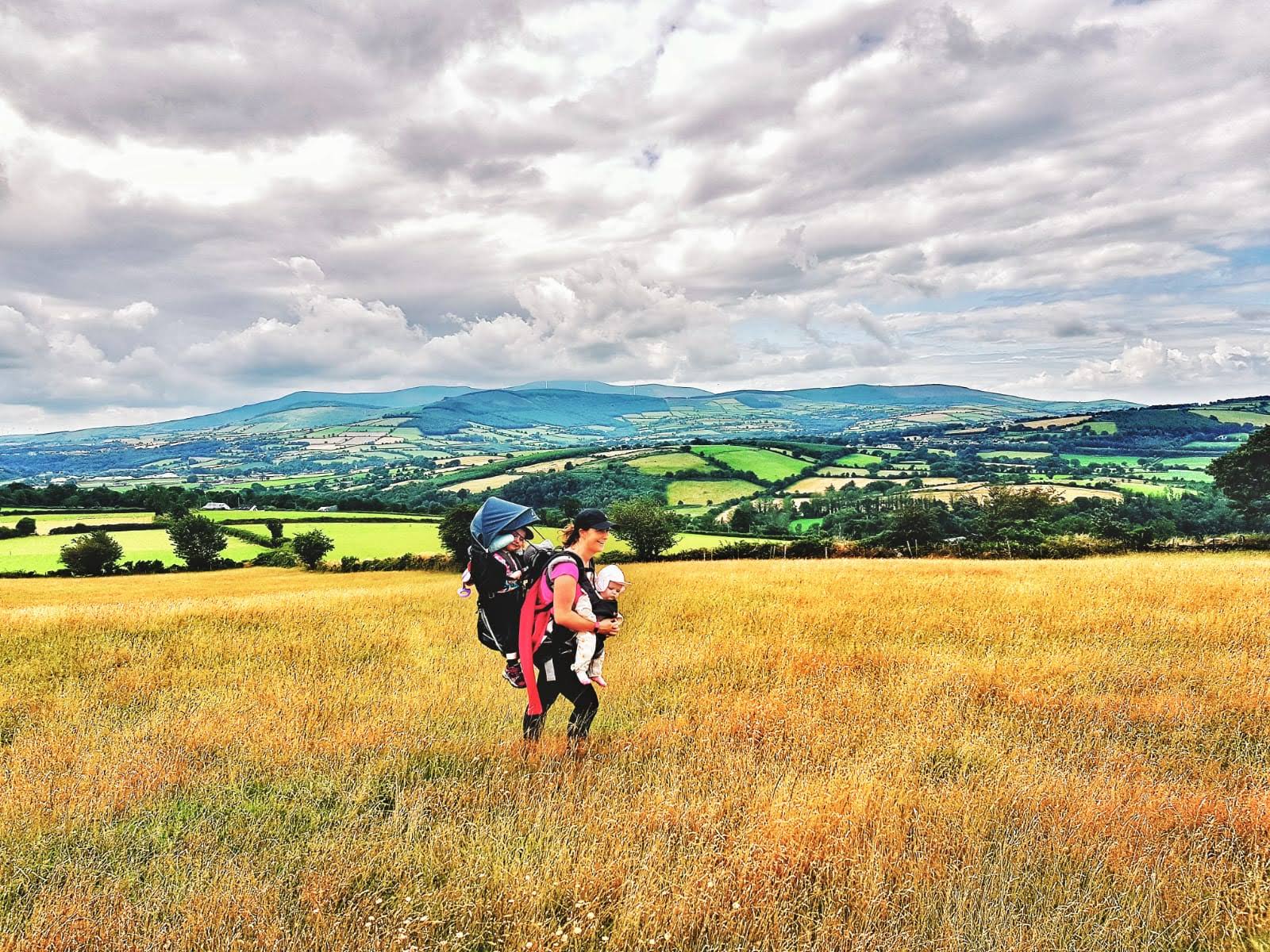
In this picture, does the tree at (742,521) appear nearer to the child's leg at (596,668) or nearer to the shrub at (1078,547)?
the shrub at (1078,547)

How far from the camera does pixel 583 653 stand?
5383mm

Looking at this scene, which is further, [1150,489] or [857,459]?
[857,459]

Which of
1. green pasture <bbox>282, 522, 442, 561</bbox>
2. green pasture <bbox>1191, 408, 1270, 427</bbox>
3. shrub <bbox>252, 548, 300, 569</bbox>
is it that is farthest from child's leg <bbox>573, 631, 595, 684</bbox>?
green pasture <bbox>1191, 408, 1270, 427</bbox>

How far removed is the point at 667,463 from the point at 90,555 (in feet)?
333

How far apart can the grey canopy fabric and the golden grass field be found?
2.09 metres

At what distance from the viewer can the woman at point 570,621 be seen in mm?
5074

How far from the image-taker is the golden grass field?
3.70m

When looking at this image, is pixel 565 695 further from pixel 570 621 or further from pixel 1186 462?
pixel 1186 462

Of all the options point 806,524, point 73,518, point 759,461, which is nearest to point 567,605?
point 806,524

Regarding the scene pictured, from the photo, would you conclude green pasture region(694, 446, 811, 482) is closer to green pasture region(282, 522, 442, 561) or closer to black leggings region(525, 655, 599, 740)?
green pasture region(282, 522, 442, 561)

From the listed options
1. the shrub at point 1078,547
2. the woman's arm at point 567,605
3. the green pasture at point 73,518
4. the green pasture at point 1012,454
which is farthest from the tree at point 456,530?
the green pasture at point 1012,454

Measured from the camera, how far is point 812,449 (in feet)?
527

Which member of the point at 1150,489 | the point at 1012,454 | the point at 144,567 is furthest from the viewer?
the point at 1012,454

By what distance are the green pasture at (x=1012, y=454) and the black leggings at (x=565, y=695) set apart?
6451 inches
